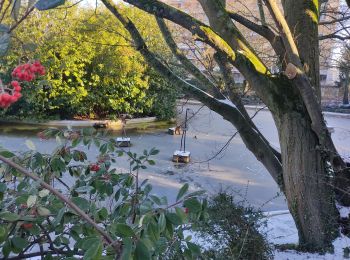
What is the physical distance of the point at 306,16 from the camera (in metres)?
4.04

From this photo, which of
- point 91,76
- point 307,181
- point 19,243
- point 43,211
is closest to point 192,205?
point 43,211

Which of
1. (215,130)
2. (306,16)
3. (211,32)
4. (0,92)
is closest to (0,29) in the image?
(0,92)

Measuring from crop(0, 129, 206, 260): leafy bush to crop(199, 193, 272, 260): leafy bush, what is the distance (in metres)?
1.07

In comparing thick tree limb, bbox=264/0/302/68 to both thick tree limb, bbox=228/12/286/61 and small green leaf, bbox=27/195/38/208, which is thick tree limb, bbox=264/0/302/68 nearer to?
thick tree limb, bbox=228/12/286/61

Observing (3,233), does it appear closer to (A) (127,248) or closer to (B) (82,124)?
(A) (127,248)

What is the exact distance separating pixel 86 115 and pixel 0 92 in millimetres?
14721

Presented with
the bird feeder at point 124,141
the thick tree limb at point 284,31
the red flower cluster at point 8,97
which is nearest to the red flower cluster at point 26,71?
the red flower cluster at point 8,97

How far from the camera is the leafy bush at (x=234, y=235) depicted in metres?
3.20

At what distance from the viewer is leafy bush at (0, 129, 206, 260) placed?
0.99m

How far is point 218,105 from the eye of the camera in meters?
4.17

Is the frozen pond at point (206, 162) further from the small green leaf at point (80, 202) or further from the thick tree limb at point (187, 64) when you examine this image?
the small green leaf at point (80, 202)

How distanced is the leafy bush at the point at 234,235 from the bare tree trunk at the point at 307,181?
2.04ft

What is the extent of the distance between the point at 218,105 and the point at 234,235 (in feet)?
4.79

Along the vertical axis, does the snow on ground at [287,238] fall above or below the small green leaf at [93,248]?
below
